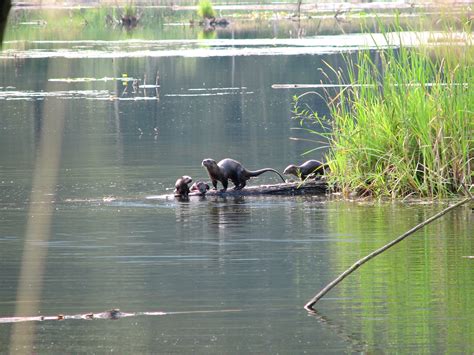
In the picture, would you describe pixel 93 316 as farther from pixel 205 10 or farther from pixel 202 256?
pixel 205 10

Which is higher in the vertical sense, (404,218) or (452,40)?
(452,40)

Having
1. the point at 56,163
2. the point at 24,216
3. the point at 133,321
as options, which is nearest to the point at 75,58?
the point at 56,163

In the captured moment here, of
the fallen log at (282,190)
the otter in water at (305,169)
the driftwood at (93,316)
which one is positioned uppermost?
the otter in water at (305,169)

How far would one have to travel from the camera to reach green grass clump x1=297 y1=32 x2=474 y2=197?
46.2ft

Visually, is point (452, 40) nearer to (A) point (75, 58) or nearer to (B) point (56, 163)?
(B) point (56, 163)

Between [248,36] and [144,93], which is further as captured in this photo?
[248,36]

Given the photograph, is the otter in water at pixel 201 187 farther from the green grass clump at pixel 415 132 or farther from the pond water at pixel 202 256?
the green grass clump at pixel 415 132

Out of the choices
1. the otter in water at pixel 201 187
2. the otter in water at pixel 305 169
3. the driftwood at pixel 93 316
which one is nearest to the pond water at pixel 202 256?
the driftwood at pixel 93 316

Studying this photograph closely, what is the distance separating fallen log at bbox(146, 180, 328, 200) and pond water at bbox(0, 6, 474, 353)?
19 centimetres

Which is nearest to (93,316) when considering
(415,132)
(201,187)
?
(415,132)

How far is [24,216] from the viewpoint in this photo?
13.9 metres

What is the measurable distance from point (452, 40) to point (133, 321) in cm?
667

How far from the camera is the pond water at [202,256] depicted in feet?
25.9

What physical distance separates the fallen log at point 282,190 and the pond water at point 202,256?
0.19 m
